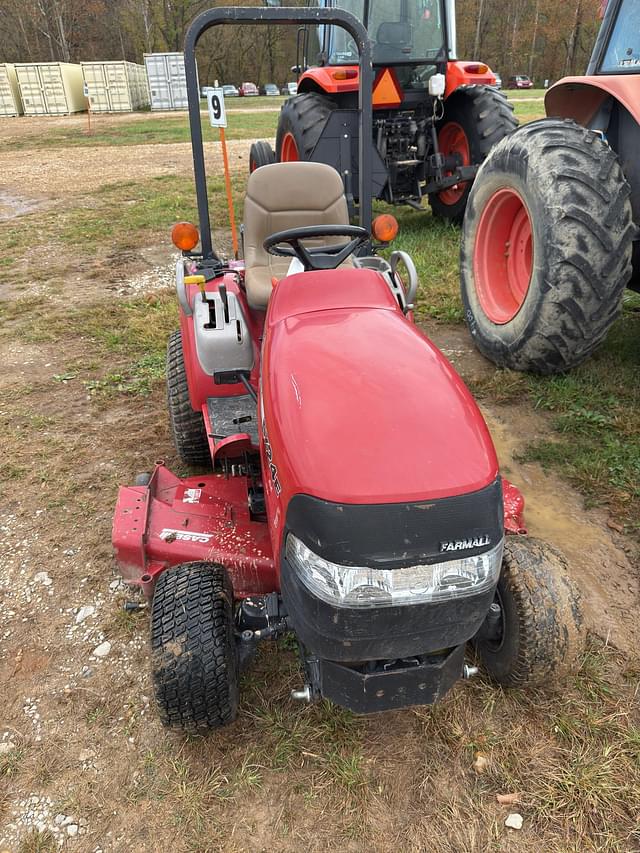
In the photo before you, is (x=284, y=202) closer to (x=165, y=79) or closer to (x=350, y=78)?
(x=350, y=78)

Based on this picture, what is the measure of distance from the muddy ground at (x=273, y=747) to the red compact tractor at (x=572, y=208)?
3.26 feet

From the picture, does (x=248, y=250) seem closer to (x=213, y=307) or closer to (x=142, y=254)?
(x=213, y=307)

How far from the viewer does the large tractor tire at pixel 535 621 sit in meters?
1.75

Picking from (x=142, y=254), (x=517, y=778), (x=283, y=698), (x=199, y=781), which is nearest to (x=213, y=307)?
(x=283, y=698)

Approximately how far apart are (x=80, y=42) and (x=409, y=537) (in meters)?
47.8

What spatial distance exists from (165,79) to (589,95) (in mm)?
27299

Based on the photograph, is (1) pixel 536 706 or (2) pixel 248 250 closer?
(1) pixel 536 706

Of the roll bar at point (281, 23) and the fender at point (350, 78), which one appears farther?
the fender at point (350, 78)

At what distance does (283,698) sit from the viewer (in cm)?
193

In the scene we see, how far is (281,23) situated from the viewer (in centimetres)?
254

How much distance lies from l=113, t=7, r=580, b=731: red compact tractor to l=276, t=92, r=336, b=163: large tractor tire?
310cm

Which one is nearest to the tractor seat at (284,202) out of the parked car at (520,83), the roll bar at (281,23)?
the roll bar at (281,23)

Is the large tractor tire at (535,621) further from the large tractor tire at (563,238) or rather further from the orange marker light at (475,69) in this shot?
the orange marker light at (475,69)

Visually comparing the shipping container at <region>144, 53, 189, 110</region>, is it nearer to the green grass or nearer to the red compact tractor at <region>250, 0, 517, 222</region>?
the green grass
